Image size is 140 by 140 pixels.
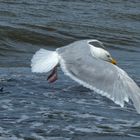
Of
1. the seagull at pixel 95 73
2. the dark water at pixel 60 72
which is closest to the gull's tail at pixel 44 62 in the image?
the seagull at pixel 95 73

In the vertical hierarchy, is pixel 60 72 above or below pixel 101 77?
below

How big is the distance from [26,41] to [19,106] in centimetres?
457

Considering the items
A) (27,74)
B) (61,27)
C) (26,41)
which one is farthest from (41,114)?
(61,27)

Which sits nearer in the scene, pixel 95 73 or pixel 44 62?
pixel 95 73

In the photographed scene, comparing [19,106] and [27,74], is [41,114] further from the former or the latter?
[27,74]

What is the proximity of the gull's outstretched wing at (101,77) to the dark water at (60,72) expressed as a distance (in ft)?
2.71

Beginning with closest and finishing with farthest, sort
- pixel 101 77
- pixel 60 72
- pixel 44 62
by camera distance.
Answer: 1. pixel 101 77
2. pixel 44 62
3. pixel 60 72

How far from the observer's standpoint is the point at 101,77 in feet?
19.5

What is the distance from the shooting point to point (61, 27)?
43.0ft

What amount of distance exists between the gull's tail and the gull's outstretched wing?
0.10 m

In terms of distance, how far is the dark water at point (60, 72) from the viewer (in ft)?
22.2

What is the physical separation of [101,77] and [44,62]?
23.5 inches

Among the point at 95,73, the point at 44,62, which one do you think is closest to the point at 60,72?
the point at 44,62

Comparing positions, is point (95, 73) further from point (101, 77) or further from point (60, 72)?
point (60, 72)
